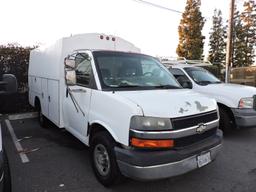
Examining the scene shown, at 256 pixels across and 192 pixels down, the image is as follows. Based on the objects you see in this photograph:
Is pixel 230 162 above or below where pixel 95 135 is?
below

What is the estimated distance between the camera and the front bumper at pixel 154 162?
2807mm

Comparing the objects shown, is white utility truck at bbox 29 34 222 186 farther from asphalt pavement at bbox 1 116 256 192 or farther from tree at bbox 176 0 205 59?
tree at bbox 176 0 205 59

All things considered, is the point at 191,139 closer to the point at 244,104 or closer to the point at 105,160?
the point at 105,160

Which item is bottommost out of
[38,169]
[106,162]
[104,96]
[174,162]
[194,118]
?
[38,169]

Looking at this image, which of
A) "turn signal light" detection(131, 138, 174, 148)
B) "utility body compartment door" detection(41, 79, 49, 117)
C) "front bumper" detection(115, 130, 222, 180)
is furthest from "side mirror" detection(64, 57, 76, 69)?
"turn signal light" detection(131, 138, 174, 148)

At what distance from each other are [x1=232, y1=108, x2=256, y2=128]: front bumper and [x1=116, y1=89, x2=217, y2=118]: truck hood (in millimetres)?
2216

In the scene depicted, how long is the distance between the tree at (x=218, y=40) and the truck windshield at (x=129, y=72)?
30.4 metres

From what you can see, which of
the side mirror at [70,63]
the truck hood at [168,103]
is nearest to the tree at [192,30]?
the side mirror at [70,63]

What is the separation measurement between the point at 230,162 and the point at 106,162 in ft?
8.04

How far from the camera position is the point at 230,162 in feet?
14.5

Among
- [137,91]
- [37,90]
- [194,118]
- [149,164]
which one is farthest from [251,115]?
[37,90]

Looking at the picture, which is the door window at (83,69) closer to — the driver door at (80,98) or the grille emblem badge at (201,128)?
the driver door at (80,98)

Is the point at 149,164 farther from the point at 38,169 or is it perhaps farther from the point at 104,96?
the point at 38,169

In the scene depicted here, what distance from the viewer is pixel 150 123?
286 centimetres
